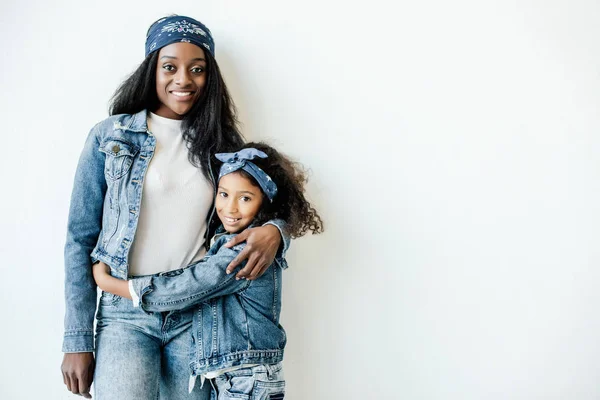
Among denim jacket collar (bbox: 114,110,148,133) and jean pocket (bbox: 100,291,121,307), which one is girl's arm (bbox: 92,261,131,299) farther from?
denim jacket collar (bbox: 114,110,148,133)

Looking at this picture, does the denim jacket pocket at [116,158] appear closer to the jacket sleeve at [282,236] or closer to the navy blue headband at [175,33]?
the navy blue headband at [175,33]

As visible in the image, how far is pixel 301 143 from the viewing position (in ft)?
7.44

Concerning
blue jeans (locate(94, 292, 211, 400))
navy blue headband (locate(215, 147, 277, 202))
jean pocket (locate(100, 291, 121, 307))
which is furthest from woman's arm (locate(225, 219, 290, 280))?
jean pocket (locate(100, 291, 121, 307))

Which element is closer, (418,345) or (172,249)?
(172,249)

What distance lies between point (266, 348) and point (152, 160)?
67 cm

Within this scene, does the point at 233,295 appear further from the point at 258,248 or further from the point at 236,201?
the point at 236,201

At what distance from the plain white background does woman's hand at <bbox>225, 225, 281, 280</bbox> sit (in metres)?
0.58

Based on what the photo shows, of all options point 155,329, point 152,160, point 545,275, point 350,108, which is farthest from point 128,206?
point 545,275

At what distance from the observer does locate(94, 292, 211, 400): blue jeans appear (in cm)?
168

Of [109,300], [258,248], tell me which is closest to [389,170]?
[258,248]

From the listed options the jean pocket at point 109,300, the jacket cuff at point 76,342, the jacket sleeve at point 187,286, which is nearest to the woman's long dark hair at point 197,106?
the jacket sleeve at point 187,286

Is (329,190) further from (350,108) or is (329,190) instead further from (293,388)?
(293,388)

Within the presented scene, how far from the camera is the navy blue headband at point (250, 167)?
1.74 metres

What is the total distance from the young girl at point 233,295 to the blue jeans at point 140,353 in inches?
2.1
